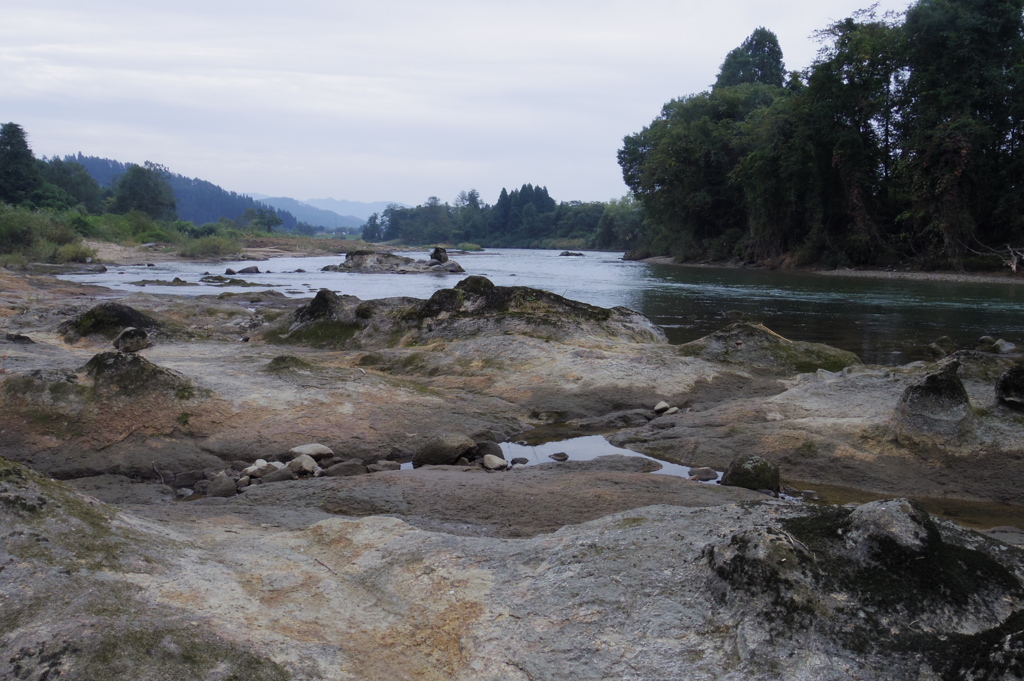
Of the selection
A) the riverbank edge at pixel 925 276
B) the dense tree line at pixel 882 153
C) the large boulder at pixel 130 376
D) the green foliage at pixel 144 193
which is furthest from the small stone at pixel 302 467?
the green foliage at pixel 144 193

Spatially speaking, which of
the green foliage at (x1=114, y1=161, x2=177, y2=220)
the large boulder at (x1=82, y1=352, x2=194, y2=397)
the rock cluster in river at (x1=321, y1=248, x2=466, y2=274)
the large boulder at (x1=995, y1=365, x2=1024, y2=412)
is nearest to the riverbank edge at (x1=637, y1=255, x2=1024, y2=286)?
the rock cluster in river at (x1=321, y1=248, x2=466, y2=274)

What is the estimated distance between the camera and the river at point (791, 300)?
18.5m

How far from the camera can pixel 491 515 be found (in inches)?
228

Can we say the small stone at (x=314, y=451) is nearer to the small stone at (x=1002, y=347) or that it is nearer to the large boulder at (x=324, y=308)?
the large boulder at (x=324, y=308)

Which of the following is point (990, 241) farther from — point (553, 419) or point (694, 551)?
point (694, 551)

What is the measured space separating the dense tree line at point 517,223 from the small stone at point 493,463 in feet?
296

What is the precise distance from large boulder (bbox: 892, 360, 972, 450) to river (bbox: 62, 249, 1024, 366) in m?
7.24

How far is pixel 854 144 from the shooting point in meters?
43.2

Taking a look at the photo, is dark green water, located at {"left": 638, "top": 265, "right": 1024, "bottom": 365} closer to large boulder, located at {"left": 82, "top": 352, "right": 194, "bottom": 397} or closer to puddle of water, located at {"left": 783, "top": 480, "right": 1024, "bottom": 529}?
puddle of water, located at {"left": 783, "top": 480, "right": 1024, "bottom": 529}

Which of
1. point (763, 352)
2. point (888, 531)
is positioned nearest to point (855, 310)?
point (763, 352)

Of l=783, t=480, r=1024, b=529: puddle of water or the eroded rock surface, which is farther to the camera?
l=783, t=480, r=1024, b=529: puddle of water

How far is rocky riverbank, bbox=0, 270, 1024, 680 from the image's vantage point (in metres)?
3.13

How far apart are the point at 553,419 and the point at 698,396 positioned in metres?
2.22

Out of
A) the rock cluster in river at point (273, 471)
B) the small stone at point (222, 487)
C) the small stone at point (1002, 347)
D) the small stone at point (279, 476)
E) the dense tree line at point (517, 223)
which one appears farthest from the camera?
the dense tree line at point (517, 223)
